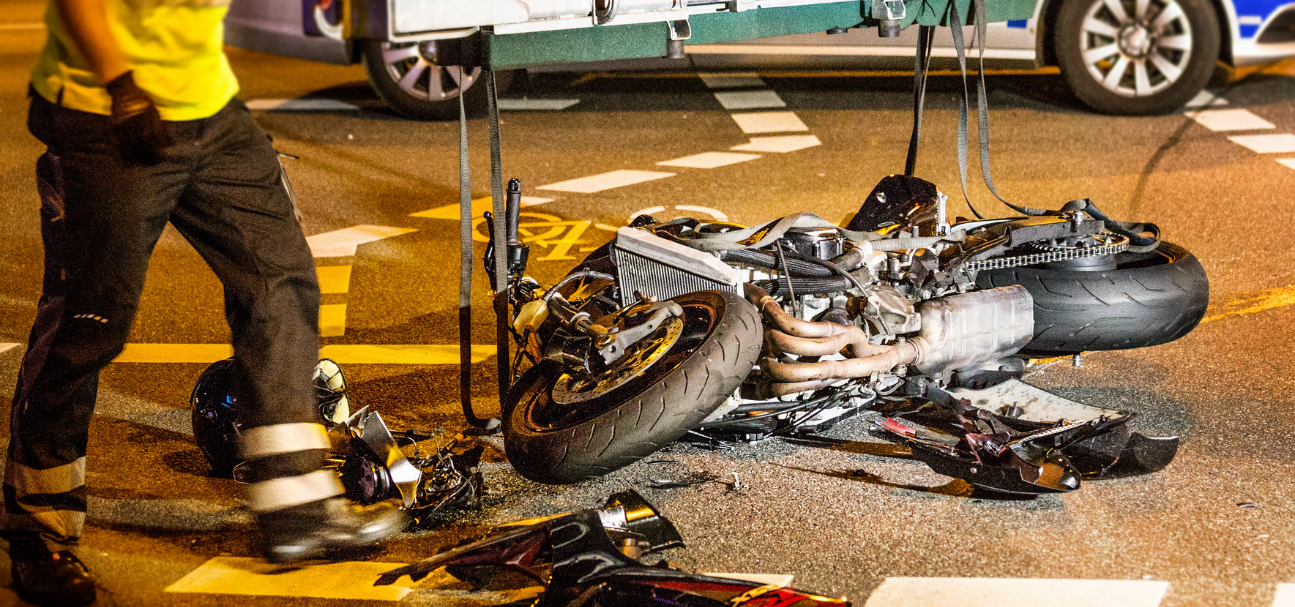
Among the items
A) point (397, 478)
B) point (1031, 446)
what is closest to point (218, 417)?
point (397, 478)

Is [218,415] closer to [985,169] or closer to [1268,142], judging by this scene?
[985,169]

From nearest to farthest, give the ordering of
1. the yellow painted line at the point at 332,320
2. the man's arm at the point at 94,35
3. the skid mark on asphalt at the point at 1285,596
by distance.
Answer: the man's arm at the point at 94,35, the skid mark on asphalt at the point at 1285,596, the yellow painted line at the point at 332,320

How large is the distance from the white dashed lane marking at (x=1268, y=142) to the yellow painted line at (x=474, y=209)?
4.32m

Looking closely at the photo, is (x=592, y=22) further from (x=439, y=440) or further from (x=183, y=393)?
(x=183, y=393)

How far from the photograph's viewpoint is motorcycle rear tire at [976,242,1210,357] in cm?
396

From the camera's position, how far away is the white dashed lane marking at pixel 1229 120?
792 cm

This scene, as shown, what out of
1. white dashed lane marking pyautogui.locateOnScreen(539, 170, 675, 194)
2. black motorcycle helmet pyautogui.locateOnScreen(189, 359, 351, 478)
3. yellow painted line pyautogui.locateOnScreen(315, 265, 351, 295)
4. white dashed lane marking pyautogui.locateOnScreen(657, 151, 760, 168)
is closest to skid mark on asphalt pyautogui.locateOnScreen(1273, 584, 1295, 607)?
black motorcycle helmet pyautogui.locateOnScreen(189, 359, 351, 478)

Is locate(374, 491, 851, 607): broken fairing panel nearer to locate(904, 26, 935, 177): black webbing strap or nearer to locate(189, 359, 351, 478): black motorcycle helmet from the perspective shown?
locate(189, 359, 351, 478): black motorcycle helmet

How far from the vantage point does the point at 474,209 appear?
21.8 ft

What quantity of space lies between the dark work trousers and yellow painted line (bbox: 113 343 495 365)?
59.9 inches

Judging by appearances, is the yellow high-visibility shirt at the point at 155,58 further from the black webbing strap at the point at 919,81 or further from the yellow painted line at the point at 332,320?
the black webbing strap at the point at 919,81

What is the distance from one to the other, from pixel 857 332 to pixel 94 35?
2116 millimetres

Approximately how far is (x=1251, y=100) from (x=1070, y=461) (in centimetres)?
609

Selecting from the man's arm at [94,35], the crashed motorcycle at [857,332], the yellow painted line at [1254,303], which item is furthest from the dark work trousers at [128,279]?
the yellow painted line at [1254,303]
